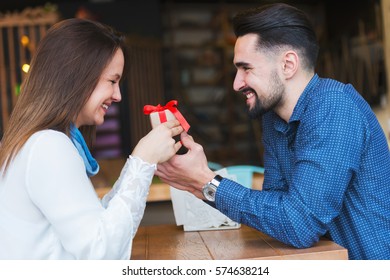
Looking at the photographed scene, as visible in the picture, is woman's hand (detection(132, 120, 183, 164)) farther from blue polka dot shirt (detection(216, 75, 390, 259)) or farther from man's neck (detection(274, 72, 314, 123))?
man's neck (detection(274, 72, 314, 123))

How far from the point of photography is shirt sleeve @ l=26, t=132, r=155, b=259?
1.23m

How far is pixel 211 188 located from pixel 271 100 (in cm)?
39

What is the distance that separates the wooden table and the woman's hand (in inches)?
11.4

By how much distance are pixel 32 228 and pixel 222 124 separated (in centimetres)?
671

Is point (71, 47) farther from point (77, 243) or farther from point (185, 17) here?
point (185, 17)

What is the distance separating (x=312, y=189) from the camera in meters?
1.45

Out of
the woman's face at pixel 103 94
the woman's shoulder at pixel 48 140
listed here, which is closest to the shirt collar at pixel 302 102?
the woman's face at pixel 103 94

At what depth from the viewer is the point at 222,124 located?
7.94 m

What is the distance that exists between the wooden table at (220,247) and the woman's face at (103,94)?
0.40 metres

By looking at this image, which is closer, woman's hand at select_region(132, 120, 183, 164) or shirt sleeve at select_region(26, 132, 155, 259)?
shirt sleeve at select_region(26, 132, 155, 259)

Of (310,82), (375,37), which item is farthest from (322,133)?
(375,37)

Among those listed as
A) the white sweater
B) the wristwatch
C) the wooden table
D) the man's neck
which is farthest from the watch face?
the man's neck

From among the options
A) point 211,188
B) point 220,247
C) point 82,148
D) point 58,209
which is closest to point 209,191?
point 211,188

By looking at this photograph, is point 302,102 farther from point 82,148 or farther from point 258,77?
point 82,148
